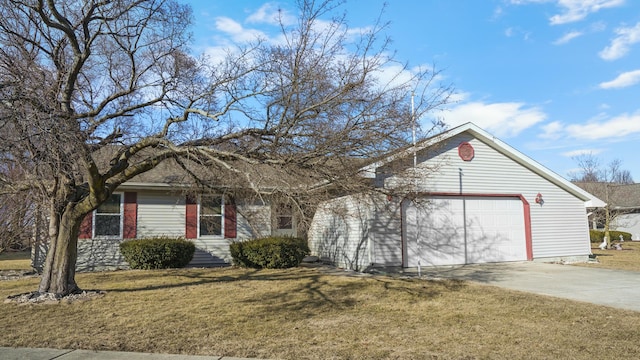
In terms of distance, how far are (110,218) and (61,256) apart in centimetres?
633

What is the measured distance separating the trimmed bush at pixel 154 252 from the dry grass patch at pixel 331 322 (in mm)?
3191

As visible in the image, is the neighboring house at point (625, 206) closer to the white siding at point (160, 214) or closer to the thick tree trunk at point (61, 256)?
the white siding at point (160, 214)

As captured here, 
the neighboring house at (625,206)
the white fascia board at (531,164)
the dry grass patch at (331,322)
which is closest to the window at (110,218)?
the dry grass patch at (331,322)

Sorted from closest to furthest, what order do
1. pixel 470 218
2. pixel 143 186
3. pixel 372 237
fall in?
pixel 372 237 < pixel 143 186 < pixel 470 218

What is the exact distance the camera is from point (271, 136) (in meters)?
9.13

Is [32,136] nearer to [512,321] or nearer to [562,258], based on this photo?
[512,321]

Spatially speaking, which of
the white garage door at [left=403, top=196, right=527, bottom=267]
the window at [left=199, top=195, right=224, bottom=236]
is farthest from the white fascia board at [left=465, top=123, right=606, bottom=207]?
the window at [left=199, top=195, right=224, bottom=236]

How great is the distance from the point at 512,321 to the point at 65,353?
664 centimetres

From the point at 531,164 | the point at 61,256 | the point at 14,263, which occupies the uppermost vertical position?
the point at 531,164

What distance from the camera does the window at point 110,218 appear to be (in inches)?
604

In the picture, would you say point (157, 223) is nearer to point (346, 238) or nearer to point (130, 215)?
point (130, 215)

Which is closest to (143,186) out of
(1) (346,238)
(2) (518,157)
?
(1) (346,238)

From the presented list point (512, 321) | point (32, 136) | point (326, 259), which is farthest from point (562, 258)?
point (32, 136)

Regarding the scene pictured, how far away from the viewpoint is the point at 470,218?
15.4 metres
